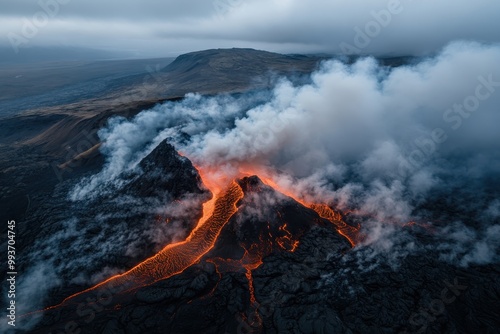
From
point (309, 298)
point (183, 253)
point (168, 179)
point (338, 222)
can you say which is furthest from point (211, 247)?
point (338, 222)

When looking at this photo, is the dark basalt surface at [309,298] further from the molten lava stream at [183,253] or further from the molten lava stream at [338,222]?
the molten lava stream at [338,222]

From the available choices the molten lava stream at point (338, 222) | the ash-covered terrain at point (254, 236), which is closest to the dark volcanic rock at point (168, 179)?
the ash-covered terrain at point (254, 236)

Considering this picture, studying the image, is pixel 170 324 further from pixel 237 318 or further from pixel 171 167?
pixel 171 167

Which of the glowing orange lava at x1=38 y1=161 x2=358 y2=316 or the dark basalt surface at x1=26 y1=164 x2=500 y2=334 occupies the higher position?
the dark basalt surface at x1=26 y1=164 x2=500 y2=334

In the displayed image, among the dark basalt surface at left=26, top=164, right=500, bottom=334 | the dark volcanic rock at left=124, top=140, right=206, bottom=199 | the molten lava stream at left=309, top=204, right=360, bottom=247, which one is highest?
the dark volcanic rock at left=124, top=140, right=206, bottom=199

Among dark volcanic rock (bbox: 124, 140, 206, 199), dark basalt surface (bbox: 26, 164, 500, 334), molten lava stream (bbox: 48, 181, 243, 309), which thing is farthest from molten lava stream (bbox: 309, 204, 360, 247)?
dark volcanic rock (bbox: 124, 140, 206, 199)

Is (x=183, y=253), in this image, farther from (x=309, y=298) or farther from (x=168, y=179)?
(x=309, y=298)

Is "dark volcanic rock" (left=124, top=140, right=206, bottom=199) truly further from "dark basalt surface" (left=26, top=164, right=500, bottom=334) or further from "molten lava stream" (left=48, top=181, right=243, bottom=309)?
"dark basalt surface" (left=26, top=164, right=500, bottom=334)

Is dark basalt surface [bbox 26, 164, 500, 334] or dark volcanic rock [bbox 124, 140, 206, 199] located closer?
dark basalt surface [bbox 26, 164, 500, 334]

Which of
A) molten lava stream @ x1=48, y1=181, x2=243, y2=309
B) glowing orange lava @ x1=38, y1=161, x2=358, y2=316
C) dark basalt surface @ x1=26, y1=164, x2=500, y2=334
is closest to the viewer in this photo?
dark basalt surface @ x1=26, y1=164, x2=500, y2=334

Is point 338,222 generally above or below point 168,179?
below
